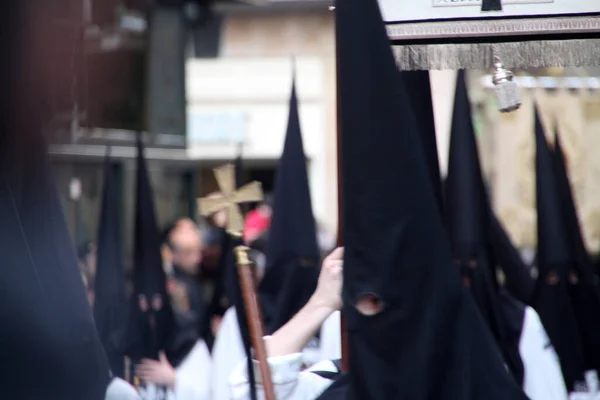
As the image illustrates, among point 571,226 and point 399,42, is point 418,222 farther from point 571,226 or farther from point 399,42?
point 571,226

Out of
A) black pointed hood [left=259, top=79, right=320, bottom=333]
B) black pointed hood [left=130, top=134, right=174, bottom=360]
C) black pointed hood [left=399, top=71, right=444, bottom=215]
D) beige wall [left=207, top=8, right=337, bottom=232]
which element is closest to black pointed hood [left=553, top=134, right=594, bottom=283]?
black pointed hood [left=259, top=79, right=320, bottom=333]

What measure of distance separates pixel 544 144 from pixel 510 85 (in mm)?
3130

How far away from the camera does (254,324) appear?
355 cm

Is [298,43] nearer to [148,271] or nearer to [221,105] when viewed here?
[221,105]

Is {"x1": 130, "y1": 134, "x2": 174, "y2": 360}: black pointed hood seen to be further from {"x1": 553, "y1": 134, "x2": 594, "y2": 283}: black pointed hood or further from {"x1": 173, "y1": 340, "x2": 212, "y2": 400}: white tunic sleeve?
{"x1": 553, "y1": 134, "x2": 594, "y2": 283}: black pointed hood

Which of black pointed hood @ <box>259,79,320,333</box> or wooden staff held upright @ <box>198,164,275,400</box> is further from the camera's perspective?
black pointed hood @ <box>259,79,320,333</box>

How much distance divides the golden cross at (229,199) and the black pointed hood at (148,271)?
3.36 meters

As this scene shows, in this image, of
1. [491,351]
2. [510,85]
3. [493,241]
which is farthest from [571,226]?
[491,351]

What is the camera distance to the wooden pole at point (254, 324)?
3506 mm

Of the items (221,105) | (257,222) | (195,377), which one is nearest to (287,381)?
(195,377)

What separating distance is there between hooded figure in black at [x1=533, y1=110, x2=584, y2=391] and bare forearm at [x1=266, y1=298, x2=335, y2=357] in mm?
Result: 3311

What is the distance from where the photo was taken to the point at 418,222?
105 inches

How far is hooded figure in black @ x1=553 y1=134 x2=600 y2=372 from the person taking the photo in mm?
6887

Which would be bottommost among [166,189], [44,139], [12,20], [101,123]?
[166,189]
